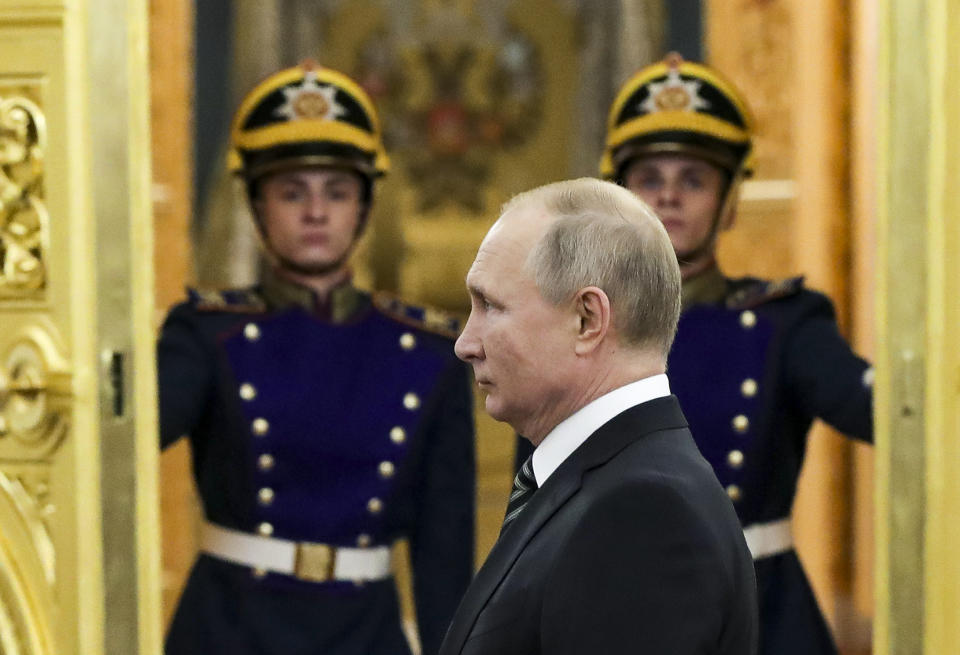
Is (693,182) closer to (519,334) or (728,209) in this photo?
(728,209)

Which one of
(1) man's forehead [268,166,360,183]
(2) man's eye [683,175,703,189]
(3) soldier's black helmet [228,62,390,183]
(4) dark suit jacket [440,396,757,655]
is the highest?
(3) soldier's black helmet [228,62,390,183]

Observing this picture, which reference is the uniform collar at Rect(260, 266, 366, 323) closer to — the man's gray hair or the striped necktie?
the striped necktie

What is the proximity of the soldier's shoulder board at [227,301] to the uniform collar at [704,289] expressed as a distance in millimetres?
789

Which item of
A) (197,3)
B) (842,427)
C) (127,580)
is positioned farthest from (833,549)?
(197,3)

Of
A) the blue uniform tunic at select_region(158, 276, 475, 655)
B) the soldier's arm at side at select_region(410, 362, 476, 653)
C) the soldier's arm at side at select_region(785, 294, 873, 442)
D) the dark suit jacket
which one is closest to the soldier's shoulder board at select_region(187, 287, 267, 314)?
the blue uniform tunic at select_region(158, 276, 475, 655)

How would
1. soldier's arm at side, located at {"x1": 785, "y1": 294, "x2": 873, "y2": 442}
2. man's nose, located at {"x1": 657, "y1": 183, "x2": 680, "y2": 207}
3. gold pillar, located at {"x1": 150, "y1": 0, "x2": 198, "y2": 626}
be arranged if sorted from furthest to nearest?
gold pillar, located at {"x1": 150, "y1": 0, "x2": 198, "y2": 626}
man's nose, located at {"x1": 657, "y1": 183, "x2": 680, "y2": 207}
soldier's arm at side, located at {"x1": 785, "y1": 294, "x2": 873, "y2": 442}

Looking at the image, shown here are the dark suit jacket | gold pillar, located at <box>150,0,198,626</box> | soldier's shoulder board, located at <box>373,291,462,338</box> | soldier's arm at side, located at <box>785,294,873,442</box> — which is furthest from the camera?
gold pillar, located at <box>150,0,198,626</box>

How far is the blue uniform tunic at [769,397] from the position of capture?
2689 millimetres

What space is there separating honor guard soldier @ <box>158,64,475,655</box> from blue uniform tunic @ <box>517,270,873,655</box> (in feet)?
0.76

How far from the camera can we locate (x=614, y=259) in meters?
1.43

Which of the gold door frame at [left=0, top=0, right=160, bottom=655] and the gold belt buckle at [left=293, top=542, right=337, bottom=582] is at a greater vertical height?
the gold door frame at [left=0, top=0, right=160, bottom=655]

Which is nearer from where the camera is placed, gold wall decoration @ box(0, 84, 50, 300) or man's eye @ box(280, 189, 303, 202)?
gold wall decoration @ box(0, 84, 50, 300)

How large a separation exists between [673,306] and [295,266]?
1.51 m

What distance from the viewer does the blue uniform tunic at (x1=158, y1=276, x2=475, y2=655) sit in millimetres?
2748
